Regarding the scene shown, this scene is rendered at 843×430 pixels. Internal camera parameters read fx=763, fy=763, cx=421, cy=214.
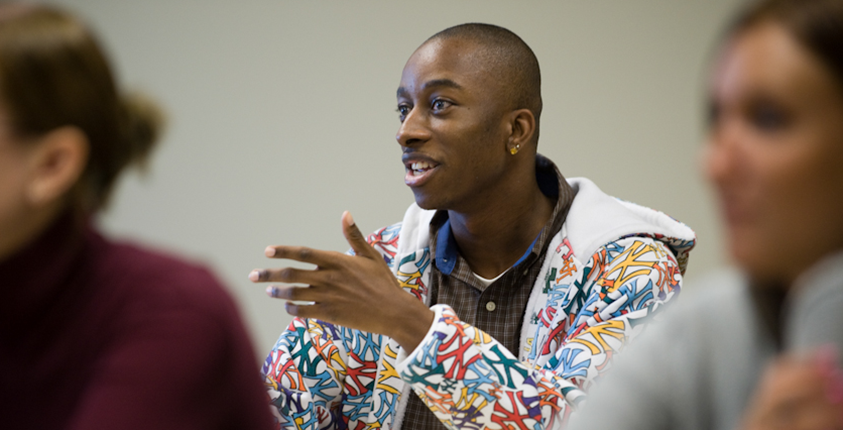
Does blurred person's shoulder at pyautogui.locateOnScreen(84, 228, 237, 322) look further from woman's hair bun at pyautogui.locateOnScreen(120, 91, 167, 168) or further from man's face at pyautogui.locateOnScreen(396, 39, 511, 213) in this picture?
man's face at pyautogui.locateOnScreen(396, 39, 511, 213)

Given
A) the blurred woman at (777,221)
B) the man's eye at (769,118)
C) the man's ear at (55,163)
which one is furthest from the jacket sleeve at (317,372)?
the man's eye at (769,118)

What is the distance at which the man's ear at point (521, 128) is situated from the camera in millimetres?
1498

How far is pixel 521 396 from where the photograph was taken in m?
1.01

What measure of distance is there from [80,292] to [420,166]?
0.84 m

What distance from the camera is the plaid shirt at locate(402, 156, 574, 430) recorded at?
1.33 m

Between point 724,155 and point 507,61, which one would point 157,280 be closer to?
point 724,155

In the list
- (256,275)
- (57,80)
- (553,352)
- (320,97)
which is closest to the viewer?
(57,80)

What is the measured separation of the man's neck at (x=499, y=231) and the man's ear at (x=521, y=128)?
0.33 feet

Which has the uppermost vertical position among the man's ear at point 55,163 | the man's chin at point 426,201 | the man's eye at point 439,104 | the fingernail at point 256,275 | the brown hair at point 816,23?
the brown hair at point 816,23

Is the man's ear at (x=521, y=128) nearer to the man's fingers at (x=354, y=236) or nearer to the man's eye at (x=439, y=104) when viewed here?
the man's eye at (x=439, y=104)

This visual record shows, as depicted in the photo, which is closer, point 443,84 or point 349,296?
point 349,296

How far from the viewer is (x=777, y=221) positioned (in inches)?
18.2

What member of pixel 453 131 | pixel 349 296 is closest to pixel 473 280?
pixel 453 131

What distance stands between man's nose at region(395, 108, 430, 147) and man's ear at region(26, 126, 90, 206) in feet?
2.72
